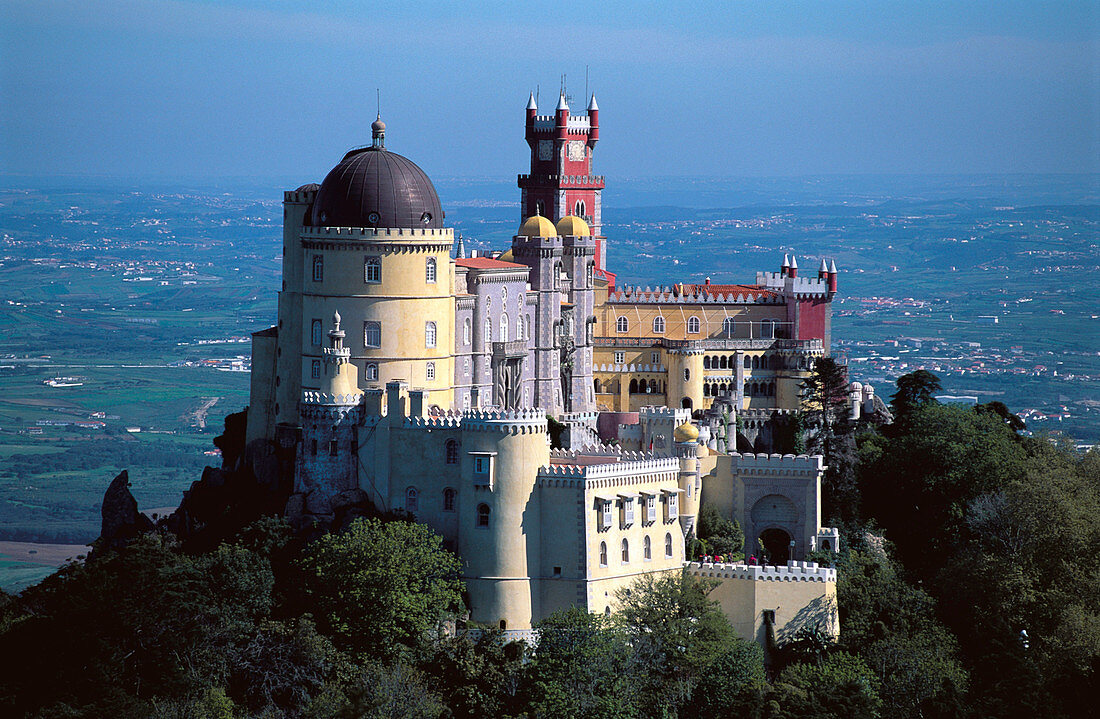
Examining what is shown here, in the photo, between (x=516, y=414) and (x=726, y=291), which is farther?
(x=726, y=291)

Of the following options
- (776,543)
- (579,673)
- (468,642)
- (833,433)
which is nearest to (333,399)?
(468,642)

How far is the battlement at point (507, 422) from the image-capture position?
8338cm

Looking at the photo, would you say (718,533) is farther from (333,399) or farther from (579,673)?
(333,399)

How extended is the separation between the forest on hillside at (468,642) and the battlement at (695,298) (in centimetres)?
2961

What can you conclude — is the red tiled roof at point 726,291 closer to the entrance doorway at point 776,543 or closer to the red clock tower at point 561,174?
the red clock tower at point 561,174

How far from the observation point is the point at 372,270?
91438 mm

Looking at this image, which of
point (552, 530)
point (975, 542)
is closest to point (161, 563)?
point (552, 530)

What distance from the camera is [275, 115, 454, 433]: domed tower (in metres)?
91.2

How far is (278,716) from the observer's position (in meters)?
79.6

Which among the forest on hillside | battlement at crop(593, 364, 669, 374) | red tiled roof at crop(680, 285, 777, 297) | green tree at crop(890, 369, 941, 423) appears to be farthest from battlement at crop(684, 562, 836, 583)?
red tiled roof at crop(680, 285, 777, 297)

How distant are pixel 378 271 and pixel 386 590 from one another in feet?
56.0

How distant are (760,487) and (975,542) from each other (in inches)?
446

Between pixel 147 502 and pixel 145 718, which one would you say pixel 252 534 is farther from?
pixel 147 502

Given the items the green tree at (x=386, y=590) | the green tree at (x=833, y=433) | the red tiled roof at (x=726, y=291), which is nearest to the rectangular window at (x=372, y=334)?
the green tree at (x=386, y=590)
